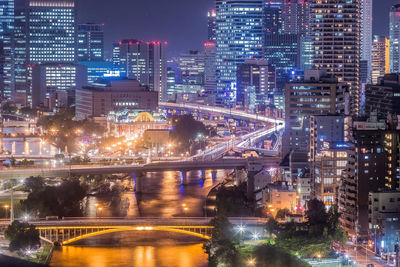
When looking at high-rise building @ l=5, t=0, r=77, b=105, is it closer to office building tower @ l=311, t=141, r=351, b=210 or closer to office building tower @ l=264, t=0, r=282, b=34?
office building tower @ l=264, t=0, r=282, b=34

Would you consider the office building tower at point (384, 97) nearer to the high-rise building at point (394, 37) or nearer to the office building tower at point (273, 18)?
the high-rise building at point (394, 37)

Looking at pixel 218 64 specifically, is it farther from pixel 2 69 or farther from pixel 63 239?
pixel 63 239

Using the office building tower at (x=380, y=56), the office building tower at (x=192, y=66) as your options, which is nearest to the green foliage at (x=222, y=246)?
the office building tower at (x=380, y=56)

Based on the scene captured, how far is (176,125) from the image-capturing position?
2008 inches

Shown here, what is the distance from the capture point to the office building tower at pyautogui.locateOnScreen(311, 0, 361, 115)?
42.5 metres

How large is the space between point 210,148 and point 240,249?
76.7 ft

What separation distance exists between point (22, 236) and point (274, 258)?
678 cm

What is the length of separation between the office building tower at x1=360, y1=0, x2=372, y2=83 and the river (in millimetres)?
27842

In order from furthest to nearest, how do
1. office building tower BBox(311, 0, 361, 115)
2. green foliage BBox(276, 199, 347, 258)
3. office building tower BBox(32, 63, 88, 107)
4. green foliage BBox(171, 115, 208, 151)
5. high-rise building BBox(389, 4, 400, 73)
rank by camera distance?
1. office building tower BBox(32, 63, 88, 107)
2. high-rise building BBox(389, 4, 400, 73)
3. green foliage BBox(171, 115, 208, 151)
4. office building tower BBox(311, 0, 361, 115)
5. green foliage BBox(276, 199, 347, 258)

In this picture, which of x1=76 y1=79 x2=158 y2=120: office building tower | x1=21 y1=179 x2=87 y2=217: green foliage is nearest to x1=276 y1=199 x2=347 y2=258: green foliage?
x1=21 y1=179 x2=87 y2=217: green foliage

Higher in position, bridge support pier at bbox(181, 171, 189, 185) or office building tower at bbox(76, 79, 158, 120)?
office building tower at bbox(76, 79, 158, 120)

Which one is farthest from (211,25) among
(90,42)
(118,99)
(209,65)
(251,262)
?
(251,262)

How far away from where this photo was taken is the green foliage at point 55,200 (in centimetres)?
2855

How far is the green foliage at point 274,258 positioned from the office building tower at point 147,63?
53.5 m
